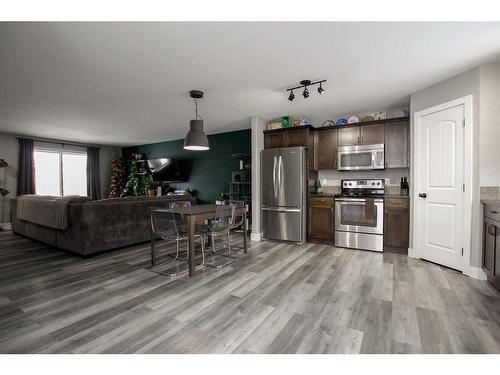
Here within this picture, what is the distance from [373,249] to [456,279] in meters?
1.16

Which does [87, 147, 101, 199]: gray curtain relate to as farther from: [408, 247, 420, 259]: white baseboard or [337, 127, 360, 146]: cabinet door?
[408, 247, 420, 259]: white baseboard

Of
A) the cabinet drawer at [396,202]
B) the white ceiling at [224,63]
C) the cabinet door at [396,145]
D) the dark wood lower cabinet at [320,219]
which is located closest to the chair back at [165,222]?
the white ceiling at [224,63]

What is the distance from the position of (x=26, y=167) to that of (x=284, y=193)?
654cm

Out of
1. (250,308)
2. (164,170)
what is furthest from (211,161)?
(250,308)

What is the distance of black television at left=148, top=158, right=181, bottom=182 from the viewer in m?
6.57

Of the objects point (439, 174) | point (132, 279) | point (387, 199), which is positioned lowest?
point (132, 279)

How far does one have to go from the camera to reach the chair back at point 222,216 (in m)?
3.15

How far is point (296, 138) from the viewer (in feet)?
14.4

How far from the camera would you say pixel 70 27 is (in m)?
1.87

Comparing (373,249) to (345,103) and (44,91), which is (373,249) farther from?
(44,91)

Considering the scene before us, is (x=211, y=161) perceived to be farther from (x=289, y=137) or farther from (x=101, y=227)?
(x=101, y=227)

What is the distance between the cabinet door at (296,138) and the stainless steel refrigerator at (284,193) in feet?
0.68

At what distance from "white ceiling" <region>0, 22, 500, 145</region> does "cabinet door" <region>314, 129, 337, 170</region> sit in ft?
1.38
